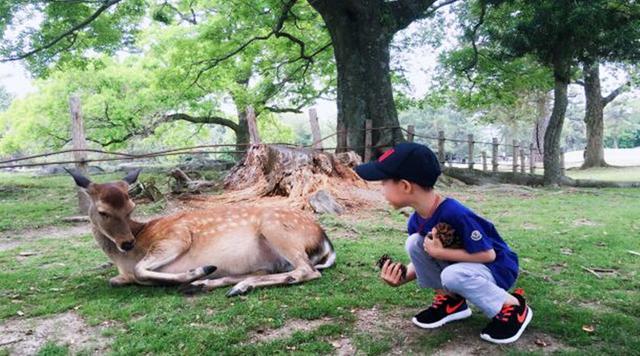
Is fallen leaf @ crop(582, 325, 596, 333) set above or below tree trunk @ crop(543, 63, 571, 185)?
below

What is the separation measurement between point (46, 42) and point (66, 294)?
10013mm

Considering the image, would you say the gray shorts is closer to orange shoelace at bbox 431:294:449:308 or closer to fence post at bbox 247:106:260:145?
orange shoelace at bbox 431:294:449:308

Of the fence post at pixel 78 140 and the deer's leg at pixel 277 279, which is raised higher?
the fence post at pixel 78 140

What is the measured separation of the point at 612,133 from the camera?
183 ft

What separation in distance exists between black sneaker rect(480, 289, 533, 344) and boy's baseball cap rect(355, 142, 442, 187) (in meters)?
0.72

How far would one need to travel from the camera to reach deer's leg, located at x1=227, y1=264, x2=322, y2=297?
370 cm

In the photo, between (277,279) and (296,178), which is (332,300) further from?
(296,178)

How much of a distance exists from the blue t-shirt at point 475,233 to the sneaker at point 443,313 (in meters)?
0.30

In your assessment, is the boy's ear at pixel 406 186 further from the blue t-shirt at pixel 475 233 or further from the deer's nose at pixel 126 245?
the deer's nose at pixel 126 245

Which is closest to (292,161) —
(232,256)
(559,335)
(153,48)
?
(232,256)

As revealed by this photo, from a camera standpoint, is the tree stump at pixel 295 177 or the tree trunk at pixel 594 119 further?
the tree trunk at pixel 594 119

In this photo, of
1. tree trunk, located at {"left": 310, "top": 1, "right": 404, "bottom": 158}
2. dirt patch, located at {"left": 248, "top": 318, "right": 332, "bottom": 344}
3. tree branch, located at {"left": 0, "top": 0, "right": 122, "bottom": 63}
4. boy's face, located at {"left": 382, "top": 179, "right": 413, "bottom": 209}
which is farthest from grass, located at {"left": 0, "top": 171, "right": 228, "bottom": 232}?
boy's face, located at {"left": 382, "top": 179, "right": 413, "bottom": 209}

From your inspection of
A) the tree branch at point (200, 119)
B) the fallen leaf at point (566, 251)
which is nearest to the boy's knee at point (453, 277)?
the fallen leaf at point (566, 251)

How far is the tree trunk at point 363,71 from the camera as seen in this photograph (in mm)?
11367
